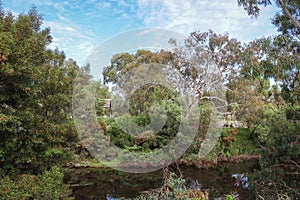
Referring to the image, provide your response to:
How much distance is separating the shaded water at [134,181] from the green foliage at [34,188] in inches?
81.7

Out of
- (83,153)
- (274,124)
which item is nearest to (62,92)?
(83,153)

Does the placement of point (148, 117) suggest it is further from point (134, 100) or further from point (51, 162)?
point (51, 162)

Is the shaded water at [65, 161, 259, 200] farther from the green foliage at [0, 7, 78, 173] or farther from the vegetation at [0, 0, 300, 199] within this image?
the green foliage at [0, 7, 78, 173]

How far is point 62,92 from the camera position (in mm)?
5402

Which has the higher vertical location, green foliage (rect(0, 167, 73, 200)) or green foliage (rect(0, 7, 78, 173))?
green foliage (rect(0, 7, 78, 173))

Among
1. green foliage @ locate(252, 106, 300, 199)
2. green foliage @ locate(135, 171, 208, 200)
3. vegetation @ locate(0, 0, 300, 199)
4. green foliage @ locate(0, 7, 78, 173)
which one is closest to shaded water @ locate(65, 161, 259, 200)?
vegetation @ locate(0, 0, 300, 199)

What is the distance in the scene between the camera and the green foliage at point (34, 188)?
2855mm

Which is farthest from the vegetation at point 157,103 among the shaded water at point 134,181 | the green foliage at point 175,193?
the shaded water at point 134,181

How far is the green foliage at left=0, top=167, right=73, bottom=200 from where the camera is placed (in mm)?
2855

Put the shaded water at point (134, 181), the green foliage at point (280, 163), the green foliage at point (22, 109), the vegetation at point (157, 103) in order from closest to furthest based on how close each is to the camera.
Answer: the green foliage at point (22, 109), the vegetation at point (157, 103), the green foliage at point (280, 163), the shaded water at point (134, 181)

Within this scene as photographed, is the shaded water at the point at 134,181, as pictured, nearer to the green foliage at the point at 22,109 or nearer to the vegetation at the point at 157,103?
the vegetation at the point at 157,103

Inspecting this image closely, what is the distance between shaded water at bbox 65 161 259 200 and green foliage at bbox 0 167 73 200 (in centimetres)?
208

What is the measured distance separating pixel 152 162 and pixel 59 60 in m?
4.71

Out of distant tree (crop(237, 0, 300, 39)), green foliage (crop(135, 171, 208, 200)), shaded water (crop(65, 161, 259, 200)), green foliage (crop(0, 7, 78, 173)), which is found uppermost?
distant tree (crop(237, 0, 300, 39))
